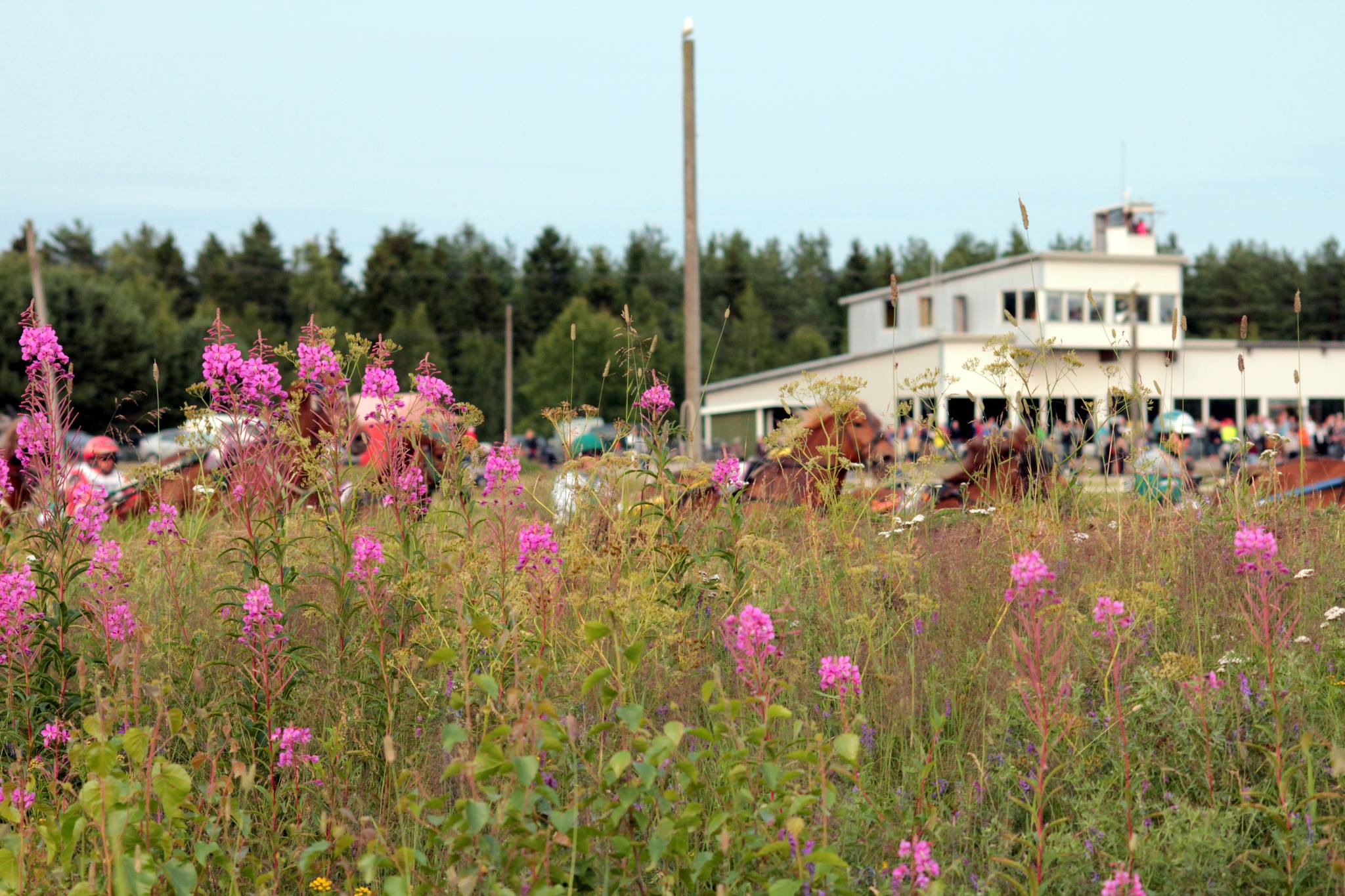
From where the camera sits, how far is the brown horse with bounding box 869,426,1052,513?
17.3 ft

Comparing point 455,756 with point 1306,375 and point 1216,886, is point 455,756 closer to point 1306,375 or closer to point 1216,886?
point 1216,886

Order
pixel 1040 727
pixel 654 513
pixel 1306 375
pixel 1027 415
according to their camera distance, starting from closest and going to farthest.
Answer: pixel 1040 727 → pixel 654 513 → pixel 1027 415 → pixel 1306 375

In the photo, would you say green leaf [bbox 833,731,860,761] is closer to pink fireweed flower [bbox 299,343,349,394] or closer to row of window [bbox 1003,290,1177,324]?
pink fireweed flower [bbox 299,343,349,394]

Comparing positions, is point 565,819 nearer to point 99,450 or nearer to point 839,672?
point 839,672

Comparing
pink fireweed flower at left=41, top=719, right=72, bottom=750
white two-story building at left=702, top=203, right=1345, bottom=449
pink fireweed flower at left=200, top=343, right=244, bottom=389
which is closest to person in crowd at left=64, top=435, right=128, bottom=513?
pink fireweed flower at left=200, top=343, right=244, bottom=389

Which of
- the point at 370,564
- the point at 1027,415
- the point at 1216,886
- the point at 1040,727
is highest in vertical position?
the point at 1027,415

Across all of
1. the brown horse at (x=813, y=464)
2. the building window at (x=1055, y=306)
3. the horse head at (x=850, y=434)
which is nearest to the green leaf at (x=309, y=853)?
the brown horse at (x=813, y=464)

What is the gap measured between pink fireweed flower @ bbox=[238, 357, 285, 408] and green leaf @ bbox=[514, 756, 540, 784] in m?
1.87

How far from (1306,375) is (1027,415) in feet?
145

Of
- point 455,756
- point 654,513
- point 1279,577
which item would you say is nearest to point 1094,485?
point 1279,577

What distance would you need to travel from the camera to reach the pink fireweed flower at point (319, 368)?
361 centimetres

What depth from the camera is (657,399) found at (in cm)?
394

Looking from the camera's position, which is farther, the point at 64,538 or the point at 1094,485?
the point at 1094,485

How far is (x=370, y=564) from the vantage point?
3436 millimetres
